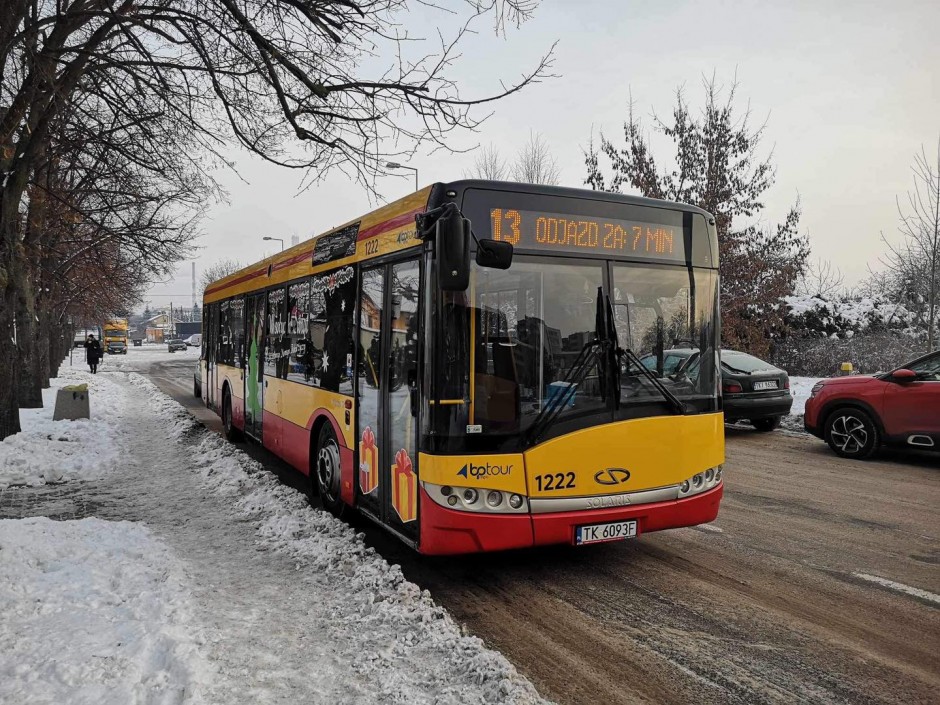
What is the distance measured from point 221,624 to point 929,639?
4250 millimetres

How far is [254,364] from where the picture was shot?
33.0 feet

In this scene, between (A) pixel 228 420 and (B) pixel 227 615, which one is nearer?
(B) pixel 227 615

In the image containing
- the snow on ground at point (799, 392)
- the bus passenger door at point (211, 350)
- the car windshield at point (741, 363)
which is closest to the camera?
the car windshield at point (741, 363)

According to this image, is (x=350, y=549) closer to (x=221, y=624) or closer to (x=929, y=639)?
(x=221, y=624)

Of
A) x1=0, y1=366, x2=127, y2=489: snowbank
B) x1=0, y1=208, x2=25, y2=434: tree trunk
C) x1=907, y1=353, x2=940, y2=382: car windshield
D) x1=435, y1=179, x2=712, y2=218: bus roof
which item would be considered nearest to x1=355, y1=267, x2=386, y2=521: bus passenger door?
x1=435, y1=179, x2=712, y2=218: bus roof

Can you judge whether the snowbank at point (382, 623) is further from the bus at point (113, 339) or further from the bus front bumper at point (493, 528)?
the bus at point (113, 339)

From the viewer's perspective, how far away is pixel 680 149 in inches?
814

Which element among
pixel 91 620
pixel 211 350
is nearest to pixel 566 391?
pixel 91 620

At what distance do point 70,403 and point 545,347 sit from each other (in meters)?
12.6

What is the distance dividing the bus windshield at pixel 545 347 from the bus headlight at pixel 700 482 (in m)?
0.50

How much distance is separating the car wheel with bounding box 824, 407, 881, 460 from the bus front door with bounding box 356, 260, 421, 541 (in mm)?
7817

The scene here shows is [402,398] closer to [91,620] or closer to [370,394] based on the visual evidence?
[370,394]

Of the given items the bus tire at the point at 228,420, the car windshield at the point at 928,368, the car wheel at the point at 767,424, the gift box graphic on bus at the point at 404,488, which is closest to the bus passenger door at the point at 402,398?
the gift box graphic on bus at the point at 404,488

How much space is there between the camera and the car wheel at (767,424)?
13.3 m
